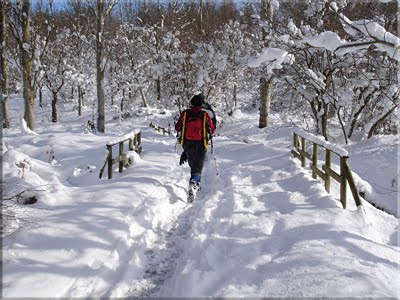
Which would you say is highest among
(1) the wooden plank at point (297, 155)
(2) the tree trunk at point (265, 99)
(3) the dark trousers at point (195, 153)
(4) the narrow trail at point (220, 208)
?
(2) the tree trunk at point (265, 99)

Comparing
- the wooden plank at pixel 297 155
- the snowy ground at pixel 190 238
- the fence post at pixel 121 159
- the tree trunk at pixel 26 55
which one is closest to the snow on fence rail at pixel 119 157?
the fence post at pixel 121 159

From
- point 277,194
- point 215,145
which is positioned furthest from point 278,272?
point 215,145

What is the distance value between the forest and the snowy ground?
7.95 ft

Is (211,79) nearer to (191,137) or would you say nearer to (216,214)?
(191,137)

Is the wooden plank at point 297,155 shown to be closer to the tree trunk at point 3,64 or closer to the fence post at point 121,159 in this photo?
the fence post at point 121,159

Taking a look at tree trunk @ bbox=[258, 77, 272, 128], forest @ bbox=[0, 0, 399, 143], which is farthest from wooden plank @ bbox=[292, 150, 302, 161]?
tree trunk @ bbox=[258, 77, 272, 128]

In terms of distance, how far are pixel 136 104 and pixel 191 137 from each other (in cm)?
3221

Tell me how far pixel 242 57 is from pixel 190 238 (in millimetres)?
20650

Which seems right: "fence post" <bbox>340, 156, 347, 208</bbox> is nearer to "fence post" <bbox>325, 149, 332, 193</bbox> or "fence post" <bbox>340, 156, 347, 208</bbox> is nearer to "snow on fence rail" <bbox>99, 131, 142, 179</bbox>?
"fence post" <bbox>325, 149, 332, 193</bbox>

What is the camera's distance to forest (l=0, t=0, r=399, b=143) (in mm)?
8766

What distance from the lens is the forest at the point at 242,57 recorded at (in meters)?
8.77

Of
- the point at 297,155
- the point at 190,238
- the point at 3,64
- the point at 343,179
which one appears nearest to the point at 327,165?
the point at 343,179

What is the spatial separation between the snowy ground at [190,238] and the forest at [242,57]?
242cm

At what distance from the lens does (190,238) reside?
4703 mm
